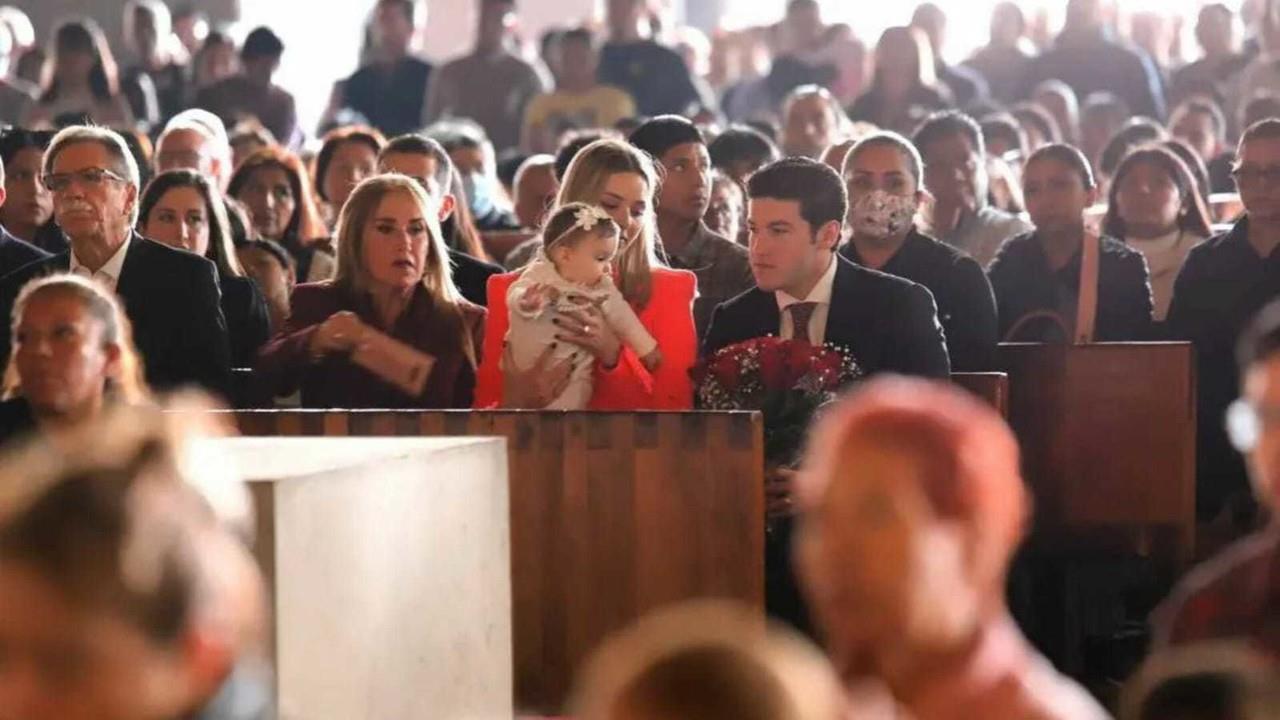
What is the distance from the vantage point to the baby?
6.59 metres

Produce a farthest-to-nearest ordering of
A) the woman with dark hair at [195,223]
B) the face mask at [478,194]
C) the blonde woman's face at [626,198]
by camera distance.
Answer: the face mask at [478,194]
the woman with dark hair at [195,223]
the blonde woman's face at [626,198]

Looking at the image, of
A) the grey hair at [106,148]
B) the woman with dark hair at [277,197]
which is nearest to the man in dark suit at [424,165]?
the woman with dark hair at [277,197]

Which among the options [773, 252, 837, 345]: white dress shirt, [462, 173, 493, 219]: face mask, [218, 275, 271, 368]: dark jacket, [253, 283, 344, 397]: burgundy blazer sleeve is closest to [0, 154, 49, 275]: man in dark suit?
[218, 275, 271, 368]: dark jacket

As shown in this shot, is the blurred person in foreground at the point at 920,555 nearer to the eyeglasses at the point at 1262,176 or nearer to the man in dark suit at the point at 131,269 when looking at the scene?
the man in dark suit at the point at 131,269

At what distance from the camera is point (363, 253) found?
7.09 metres

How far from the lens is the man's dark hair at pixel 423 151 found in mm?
8539

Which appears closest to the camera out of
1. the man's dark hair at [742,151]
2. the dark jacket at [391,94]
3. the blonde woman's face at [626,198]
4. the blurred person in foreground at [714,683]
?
the blurred person in foreground at [714,683]

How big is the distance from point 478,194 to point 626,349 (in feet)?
13.5

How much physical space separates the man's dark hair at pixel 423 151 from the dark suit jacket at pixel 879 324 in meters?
2.12

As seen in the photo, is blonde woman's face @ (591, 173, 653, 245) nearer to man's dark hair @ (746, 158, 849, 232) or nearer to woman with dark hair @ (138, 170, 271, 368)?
man's dark hair @ (746, 158, 849, 232)

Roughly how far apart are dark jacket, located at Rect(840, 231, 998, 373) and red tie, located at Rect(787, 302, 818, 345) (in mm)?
825

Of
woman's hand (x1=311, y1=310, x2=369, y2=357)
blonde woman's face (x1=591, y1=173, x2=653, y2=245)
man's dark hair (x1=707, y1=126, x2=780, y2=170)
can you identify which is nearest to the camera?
woman's hand (x1=311, y1=310, x2=369, y2=357)

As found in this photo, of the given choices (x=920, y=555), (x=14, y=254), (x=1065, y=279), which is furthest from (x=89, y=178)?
(x=920, y=555)

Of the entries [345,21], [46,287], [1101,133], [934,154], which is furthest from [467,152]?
[345,21]
